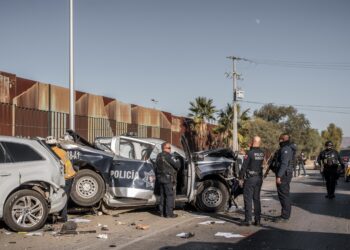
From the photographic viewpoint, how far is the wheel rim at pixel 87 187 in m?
11.5

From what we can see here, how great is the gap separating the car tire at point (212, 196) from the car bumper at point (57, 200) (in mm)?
3630

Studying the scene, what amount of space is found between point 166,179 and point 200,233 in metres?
2.26

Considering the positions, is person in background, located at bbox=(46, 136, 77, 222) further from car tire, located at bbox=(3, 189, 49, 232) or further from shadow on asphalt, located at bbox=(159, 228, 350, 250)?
shadow on asphalt, located at bbox=(159, 228, 350, 250)

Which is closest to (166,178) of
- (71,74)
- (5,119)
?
(5,119)

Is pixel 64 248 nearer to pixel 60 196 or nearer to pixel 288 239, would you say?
pixel 60 196

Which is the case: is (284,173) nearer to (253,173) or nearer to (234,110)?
(253,173)

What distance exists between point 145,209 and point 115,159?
188 centimetres

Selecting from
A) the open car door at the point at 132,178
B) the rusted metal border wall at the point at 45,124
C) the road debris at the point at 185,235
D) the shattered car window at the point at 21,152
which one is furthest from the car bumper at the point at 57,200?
the rusted metal border wall at the point at 45,124

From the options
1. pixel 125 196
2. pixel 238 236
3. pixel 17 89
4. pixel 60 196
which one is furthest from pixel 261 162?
pixel 17 89

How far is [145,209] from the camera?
13094 millimetres

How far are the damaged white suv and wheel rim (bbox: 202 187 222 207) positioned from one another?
12.3 ft

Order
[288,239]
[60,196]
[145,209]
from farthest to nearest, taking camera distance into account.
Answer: [145,209]
[60,196]
[288,239]

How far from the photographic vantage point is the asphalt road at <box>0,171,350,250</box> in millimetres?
8242

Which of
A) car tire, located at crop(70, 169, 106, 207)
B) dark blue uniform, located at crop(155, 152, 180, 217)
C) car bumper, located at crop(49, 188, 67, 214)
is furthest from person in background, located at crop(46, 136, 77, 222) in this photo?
dark blue uniform, located at crop(155, 152, 180, 217)
